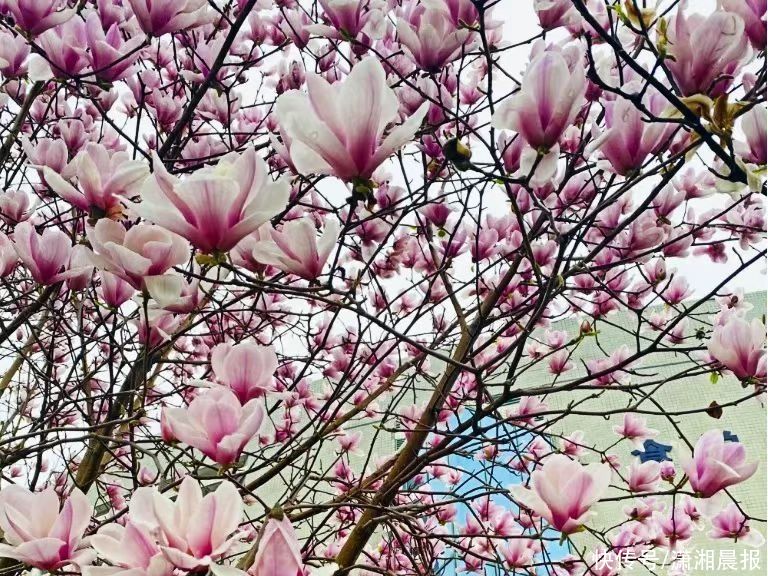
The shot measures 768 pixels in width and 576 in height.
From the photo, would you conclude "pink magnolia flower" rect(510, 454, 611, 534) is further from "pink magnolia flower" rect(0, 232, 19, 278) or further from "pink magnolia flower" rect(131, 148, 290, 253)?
"pink magnolia flower" rect(0, 232, 19, 278)

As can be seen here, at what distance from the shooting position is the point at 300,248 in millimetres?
709

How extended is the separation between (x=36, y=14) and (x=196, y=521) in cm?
73

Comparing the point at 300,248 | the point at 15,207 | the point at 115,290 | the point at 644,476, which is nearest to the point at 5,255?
the point at 15,207

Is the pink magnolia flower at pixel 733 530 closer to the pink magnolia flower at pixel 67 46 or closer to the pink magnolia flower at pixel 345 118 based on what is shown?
the pink magnolia flower at pixel 345 118

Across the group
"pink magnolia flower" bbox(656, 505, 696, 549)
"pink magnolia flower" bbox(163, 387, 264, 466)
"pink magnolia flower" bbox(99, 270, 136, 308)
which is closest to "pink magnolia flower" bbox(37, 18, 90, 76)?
"pink magnolia flower" bbox(99, 270, 136, 308)

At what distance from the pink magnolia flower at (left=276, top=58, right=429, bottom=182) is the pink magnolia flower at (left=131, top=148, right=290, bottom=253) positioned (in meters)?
0.04

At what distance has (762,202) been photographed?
1518 mm

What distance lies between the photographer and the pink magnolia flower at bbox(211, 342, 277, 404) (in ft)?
2.58

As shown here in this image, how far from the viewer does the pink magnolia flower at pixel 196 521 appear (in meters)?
0.55

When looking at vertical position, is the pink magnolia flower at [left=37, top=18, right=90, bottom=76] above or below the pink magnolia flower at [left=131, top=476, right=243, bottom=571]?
above

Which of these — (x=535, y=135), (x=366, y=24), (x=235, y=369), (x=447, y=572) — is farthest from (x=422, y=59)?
(x=447, y=572)

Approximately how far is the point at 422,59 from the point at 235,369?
0.51 meters

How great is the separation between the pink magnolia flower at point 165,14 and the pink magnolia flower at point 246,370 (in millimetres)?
476

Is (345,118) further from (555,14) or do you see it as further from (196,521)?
(555,14)
